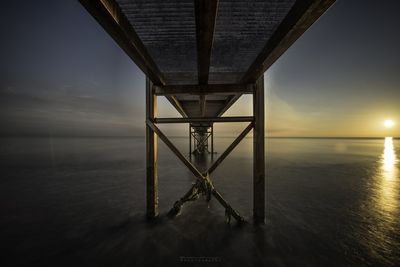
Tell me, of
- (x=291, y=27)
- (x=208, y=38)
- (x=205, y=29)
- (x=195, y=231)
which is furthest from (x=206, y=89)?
(x=195, y=231)

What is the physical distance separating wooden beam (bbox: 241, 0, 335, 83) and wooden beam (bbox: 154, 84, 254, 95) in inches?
36.6

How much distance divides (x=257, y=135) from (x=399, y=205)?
7410 millimetres

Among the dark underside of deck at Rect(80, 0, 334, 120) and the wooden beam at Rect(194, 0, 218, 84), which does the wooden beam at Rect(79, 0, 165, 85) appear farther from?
the wooden beam at Rect(194, 0, 218, 84)

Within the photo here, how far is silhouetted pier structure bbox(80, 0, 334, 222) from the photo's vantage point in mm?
1612

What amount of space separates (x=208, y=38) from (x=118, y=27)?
1.00m

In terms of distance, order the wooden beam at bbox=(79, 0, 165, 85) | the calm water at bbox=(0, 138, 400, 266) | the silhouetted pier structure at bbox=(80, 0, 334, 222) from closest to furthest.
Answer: the wooden beam at bbox=(79, 0, 165, 85), the silhouetted pier structure at bbox=(80, 0, 334, 222), the calm water at bbox=(0, 138, 400, 266)

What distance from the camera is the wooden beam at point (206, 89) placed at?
12.2ft

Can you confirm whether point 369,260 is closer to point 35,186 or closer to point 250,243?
point 250,243

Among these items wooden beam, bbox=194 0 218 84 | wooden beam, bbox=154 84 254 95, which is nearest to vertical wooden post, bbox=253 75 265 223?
wooden beam, bbox=154 84 254 95

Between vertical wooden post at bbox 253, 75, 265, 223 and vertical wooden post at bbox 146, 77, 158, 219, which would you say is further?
vertical wooden post at bbox 146, 77, 158, 219

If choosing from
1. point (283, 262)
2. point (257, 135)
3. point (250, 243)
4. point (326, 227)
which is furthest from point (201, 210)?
point (326, 227)

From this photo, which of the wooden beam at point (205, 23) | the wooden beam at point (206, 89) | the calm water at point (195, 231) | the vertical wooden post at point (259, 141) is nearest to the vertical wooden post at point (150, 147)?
the wooden beam at point (206, 89)

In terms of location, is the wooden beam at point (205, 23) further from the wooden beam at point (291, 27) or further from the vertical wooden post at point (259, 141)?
the vertical wooden post at point (259, 141)

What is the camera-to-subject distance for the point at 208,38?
6.24 feet
